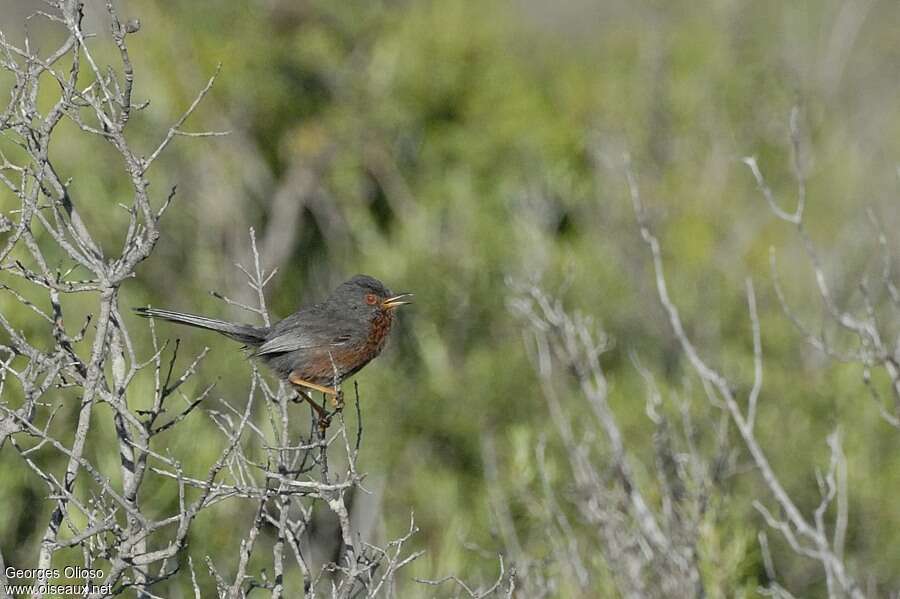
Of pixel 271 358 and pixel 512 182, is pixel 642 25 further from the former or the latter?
pixel 271 358

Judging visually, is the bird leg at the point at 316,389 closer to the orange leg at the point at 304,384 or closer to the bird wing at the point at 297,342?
the orange leg at the point at 304,384

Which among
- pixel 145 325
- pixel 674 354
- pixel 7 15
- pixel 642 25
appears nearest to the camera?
pixel 145 325

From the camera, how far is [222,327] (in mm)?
5238

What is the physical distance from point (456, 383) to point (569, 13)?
9396mm

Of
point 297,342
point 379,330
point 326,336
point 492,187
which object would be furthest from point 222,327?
point 492,187

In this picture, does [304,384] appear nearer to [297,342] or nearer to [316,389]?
[316,389]

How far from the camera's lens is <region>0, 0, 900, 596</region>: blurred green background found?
31.4 feet


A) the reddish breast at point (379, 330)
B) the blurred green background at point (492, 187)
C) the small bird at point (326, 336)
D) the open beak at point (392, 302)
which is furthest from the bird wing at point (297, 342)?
the blurred green background at point (492, 187)

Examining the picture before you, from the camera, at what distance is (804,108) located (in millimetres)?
10828

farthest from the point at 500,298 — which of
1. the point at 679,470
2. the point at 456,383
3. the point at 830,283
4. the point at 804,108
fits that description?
the point at 679,470

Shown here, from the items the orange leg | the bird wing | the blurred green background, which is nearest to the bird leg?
the orange leg

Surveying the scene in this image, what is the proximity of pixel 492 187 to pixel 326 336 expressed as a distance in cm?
618

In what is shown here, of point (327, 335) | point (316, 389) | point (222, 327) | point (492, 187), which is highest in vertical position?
point (222, 327)

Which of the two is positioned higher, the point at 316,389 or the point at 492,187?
the point at 316,389
